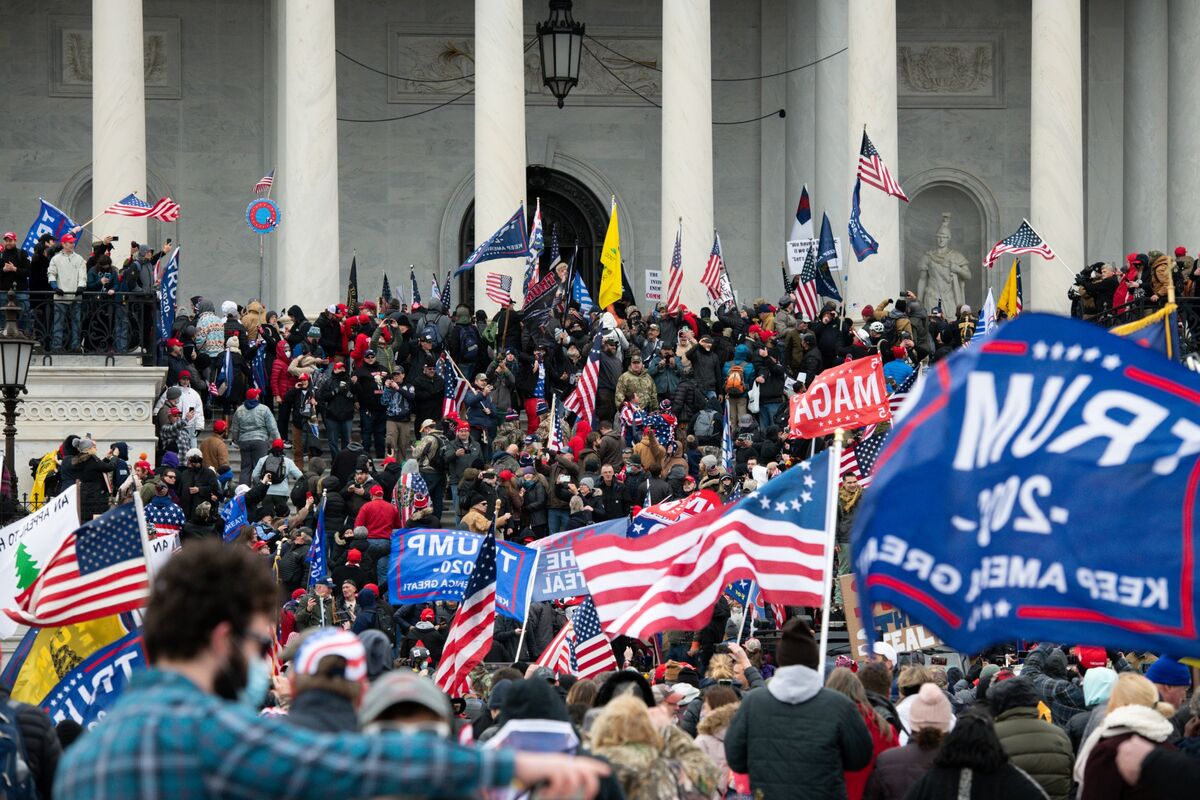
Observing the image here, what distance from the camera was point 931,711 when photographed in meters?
9.91

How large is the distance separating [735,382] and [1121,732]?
2149 cm

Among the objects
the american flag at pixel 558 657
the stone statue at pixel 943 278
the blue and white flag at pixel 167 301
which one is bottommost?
the american flag at pixel 558 657

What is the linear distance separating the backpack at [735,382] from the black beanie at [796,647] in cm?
2038

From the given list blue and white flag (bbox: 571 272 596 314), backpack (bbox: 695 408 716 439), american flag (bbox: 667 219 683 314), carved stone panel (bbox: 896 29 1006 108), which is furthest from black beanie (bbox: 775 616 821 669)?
carved stone panel (bbox: 896 29 1006 108)

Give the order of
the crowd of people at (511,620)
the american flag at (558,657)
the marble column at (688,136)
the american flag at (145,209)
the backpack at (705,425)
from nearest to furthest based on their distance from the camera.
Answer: the crowd of people at (511,620) → the american flag at (558,657) → the backpack at (705,425) → the american flag at (145,209) → the marble column at (688,136)

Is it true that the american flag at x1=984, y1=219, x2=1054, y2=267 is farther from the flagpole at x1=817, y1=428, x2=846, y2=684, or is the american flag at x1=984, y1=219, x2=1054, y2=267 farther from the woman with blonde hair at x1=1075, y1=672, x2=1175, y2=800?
the woman with blonde hair at x1=1075, y1=672, x2=1175, y2=800

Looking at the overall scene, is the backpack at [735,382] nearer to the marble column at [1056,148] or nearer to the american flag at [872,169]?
the american flag at [872,169]

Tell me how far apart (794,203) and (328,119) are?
10.2 m

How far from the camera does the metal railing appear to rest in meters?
30.6

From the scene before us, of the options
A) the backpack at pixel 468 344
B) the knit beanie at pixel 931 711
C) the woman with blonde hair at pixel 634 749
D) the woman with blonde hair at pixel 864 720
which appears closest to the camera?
the woman with blonde hair at pixel 634 749

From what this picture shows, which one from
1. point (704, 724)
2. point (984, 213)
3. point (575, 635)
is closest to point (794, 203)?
point (984, 213)

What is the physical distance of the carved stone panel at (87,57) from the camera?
44.7 meters

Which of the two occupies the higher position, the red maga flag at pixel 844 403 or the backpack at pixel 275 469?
the red maga flag at pixel 844 403

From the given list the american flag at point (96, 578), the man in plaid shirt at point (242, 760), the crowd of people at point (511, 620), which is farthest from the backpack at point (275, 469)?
the man in plaid shirt at point (242, 760)
